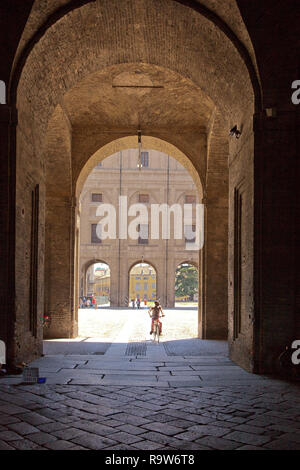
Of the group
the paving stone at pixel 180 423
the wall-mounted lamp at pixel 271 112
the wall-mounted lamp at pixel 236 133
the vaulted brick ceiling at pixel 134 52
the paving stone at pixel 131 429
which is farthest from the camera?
the wall-mounted lamp at pixel 236 133

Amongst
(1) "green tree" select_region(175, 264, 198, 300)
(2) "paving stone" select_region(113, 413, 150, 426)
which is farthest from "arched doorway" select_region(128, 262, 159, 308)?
(2) "paving stone" select_region(113, 413, 150, 426)

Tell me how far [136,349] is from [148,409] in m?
6.65

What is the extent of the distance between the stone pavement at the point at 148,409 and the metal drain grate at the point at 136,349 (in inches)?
91.1

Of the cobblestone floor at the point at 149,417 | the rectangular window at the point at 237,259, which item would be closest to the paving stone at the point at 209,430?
the cobblestone floor at the point at 149,417

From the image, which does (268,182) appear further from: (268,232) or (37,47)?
(37,47)

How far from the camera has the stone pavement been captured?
4098mm

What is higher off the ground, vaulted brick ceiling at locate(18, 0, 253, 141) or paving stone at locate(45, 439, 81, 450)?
vaulted brick ceiling at locate(18, 0, 253, 141)

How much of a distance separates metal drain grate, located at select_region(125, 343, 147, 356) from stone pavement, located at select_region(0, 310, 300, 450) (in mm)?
2315

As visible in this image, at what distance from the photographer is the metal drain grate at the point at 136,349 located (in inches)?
428

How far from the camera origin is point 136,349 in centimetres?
1177

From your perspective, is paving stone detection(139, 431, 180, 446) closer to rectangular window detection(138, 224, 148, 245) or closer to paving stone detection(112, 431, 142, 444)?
paving stone detection(112, 431, 142, 444)

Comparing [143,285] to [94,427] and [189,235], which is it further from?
[94,427]

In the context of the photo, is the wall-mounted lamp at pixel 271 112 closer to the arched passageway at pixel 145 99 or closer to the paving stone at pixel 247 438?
the arched passageway at pixel 145 99
